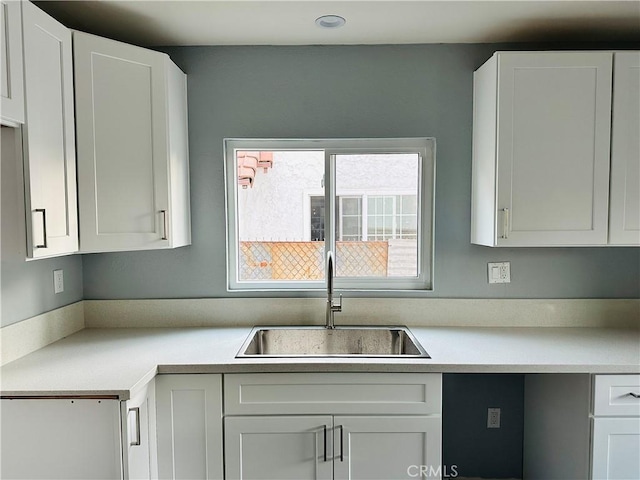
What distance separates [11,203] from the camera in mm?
1403

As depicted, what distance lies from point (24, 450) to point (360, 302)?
1.47 m

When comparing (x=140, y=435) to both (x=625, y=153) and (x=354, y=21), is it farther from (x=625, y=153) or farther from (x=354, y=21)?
(x=625, y=153)

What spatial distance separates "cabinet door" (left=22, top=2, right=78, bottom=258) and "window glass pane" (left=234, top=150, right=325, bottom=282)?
808 millimetres

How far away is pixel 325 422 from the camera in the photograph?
5.34ft

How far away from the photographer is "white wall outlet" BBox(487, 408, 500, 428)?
2.20 m

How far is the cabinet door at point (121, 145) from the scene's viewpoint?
168 cm

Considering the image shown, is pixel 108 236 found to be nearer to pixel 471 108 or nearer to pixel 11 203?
pixel 11 203

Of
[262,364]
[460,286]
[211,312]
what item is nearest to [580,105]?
[460,286]

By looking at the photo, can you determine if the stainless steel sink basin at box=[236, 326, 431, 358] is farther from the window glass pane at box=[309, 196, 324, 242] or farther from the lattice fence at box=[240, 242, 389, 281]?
the window glass pane at box=[309, 196, 324, 242]

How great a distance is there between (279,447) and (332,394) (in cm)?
29

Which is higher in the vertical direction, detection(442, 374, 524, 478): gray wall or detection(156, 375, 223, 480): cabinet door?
detection(156, 375, 223, 480): cabinet door

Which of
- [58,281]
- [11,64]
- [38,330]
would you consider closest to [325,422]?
[38,330]

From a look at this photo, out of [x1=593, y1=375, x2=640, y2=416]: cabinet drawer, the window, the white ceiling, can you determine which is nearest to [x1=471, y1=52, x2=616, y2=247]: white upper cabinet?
the white ceiling

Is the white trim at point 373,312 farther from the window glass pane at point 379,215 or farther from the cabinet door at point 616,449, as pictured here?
the cabinet door at point 616,449
